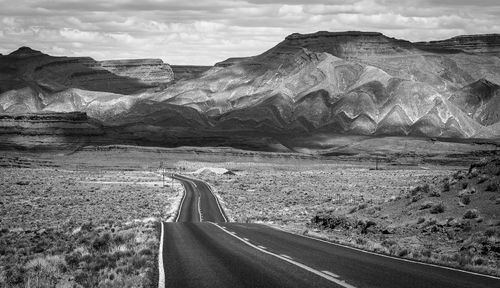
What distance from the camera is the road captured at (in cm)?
1302

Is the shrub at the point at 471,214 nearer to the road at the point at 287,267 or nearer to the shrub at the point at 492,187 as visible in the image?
the shrub at the point at 492,187

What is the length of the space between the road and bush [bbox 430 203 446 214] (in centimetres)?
716

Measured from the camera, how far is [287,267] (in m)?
14.9

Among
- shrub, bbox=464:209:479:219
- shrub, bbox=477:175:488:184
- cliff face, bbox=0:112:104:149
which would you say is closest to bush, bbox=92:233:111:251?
shrub, bbox=464:209:479:219

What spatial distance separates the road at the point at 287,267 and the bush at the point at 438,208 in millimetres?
7165

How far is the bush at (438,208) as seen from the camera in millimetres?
27056

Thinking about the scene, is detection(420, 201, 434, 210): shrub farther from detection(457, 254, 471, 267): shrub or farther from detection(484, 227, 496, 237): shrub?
detection(457, 254, 471, 267): shrub

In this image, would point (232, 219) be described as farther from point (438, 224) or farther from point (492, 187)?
point (492, 187)

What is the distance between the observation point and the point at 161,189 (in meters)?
78.8

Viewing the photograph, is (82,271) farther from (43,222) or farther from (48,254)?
(43,222)

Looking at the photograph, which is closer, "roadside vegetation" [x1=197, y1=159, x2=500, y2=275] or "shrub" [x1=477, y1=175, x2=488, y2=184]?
"roadside vegetation" [x1=197, y1=159, x2=500, y2=275]

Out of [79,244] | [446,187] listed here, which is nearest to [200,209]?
[446,187]

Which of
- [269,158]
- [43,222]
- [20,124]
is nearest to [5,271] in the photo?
[43,222]

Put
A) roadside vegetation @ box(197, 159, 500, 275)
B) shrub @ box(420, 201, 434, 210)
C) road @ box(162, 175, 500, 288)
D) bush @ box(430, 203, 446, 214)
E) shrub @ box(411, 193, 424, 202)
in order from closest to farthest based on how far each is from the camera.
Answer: road @ box(162, 175, 500, 288) < roadside vegetation @ box(197, 159, 500, 275) < bush @ box(430, 203, 446, 214) < shrub @ box(420, 201, 434, 210) < shrub @ box(411, 193, 424, 202)
